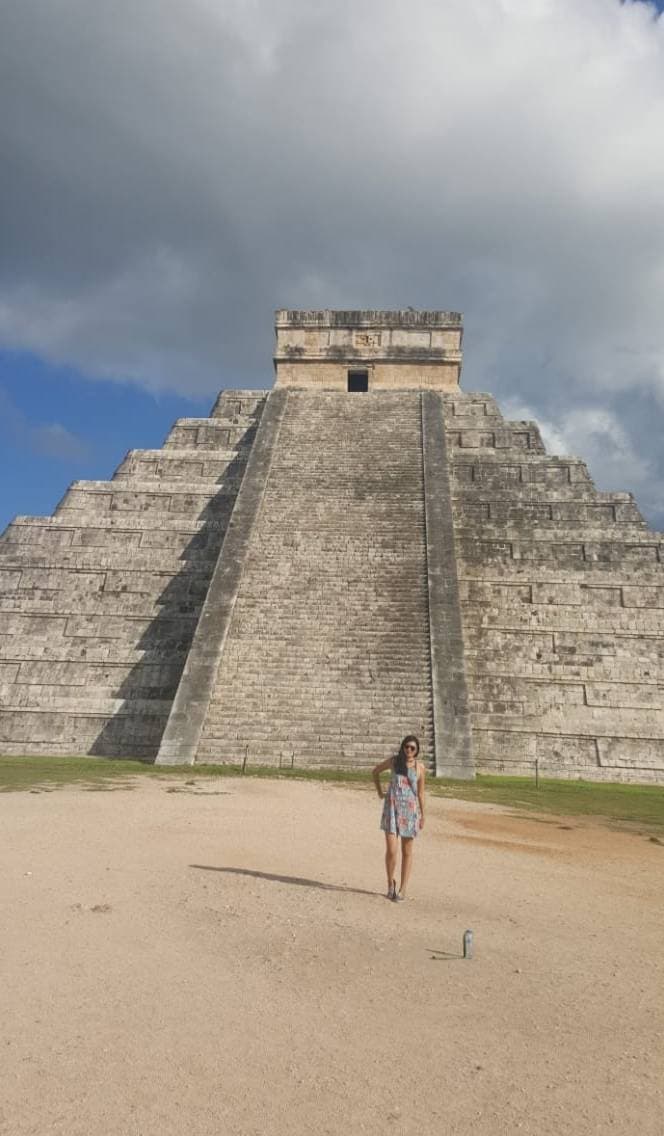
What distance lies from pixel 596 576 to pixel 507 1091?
14.1 m

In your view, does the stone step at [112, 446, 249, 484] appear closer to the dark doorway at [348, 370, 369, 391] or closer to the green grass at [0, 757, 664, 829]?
the dark doorway at [348, 370, 369, 391]

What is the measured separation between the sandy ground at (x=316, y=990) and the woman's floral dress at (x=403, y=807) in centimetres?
48

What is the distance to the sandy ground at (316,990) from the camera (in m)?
2.57

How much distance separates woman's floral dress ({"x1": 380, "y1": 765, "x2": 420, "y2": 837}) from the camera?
205 inches

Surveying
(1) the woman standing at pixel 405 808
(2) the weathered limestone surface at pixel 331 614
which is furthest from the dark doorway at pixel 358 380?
(1) the woman standing at pixel 405 808

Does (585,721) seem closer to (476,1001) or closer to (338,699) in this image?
(338,699)

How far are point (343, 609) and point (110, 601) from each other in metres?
5.45

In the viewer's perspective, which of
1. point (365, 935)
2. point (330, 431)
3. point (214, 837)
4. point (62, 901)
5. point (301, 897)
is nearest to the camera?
point (365, 935)

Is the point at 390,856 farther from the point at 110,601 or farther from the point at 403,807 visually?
the point at 110,601

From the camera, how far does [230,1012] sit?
126 inches

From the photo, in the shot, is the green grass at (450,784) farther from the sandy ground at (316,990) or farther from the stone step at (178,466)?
the stone step at (178,466)

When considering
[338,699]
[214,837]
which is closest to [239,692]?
[338,699]

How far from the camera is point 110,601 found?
15977 millimetres

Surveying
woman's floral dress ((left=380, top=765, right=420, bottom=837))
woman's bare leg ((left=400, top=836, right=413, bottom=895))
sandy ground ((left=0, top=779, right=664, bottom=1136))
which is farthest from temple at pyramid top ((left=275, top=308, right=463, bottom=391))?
woman's bare leg ((left=400, top=836, right=413, bottom=895))
